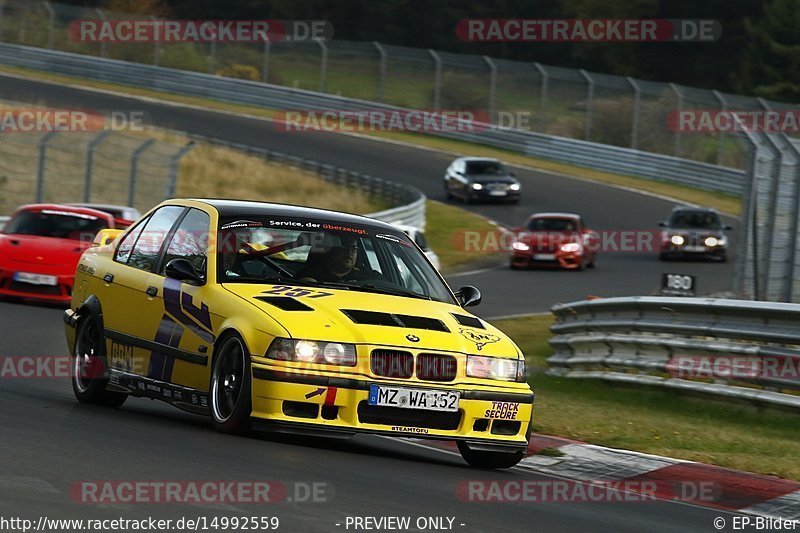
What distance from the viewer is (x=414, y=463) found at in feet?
28.0

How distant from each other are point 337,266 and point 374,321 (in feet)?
3.06

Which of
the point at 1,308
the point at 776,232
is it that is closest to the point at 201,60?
the point at 1,308

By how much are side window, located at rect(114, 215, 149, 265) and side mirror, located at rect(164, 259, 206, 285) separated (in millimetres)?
1205

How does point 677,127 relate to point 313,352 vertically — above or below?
below

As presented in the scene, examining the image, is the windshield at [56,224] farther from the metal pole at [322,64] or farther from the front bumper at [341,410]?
the metal pole at [322,64]

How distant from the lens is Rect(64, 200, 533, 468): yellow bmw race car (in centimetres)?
815

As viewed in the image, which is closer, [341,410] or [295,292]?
[341,410]

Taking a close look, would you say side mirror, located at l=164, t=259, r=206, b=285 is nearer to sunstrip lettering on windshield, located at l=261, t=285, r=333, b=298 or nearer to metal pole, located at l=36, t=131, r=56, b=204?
sunstrip lettering on windshield, located at l=261, t=285, r=333, b=298

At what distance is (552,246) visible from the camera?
30984 mm

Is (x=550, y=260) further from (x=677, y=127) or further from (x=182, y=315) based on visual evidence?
(x=182, y=315)

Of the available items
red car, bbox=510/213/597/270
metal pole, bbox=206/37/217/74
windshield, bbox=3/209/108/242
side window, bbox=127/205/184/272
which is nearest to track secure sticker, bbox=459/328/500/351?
side window, bbox=127/205/184/272

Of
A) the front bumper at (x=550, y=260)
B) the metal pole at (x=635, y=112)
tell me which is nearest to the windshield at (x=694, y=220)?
the front bumper at (x=550, y=260)

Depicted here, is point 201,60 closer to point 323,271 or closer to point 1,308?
point 1,308
